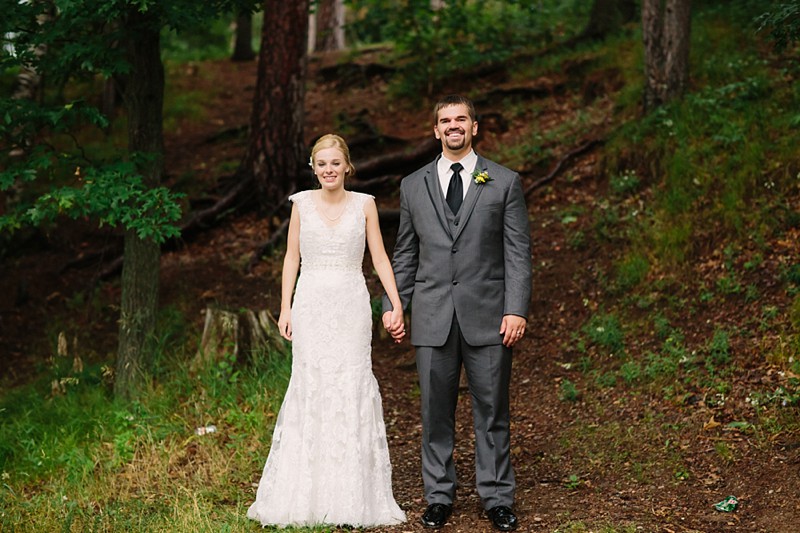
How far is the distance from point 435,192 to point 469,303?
68 centimetres

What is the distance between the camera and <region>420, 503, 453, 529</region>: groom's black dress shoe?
5.01m

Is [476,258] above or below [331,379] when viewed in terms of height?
above

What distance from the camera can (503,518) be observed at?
16.2 ft

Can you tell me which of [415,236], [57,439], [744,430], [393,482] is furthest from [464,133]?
[57,439]

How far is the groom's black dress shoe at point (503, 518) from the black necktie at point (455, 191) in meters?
1.75

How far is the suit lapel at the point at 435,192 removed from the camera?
4.98 metres

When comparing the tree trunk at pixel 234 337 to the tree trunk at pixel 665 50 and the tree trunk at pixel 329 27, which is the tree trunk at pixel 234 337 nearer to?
the tree trunk at pixel 665 50

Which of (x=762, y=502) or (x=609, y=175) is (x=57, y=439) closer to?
(x=762, y=502)

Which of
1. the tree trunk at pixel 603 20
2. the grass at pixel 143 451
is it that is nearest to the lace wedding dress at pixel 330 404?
the grass at pixel 143 451

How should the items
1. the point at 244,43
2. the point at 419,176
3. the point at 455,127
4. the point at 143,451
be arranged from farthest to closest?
the point at 244,43, the point at 143,451, the point at 419,176, the point at 455,127

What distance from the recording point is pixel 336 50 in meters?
19.1

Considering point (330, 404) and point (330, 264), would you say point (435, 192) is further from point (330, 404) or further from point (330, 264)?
point (330, 404)

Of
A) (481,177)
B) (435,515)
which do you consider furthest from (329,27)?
(435,515)

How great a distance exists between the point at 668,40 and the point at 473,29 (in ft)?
18.1
